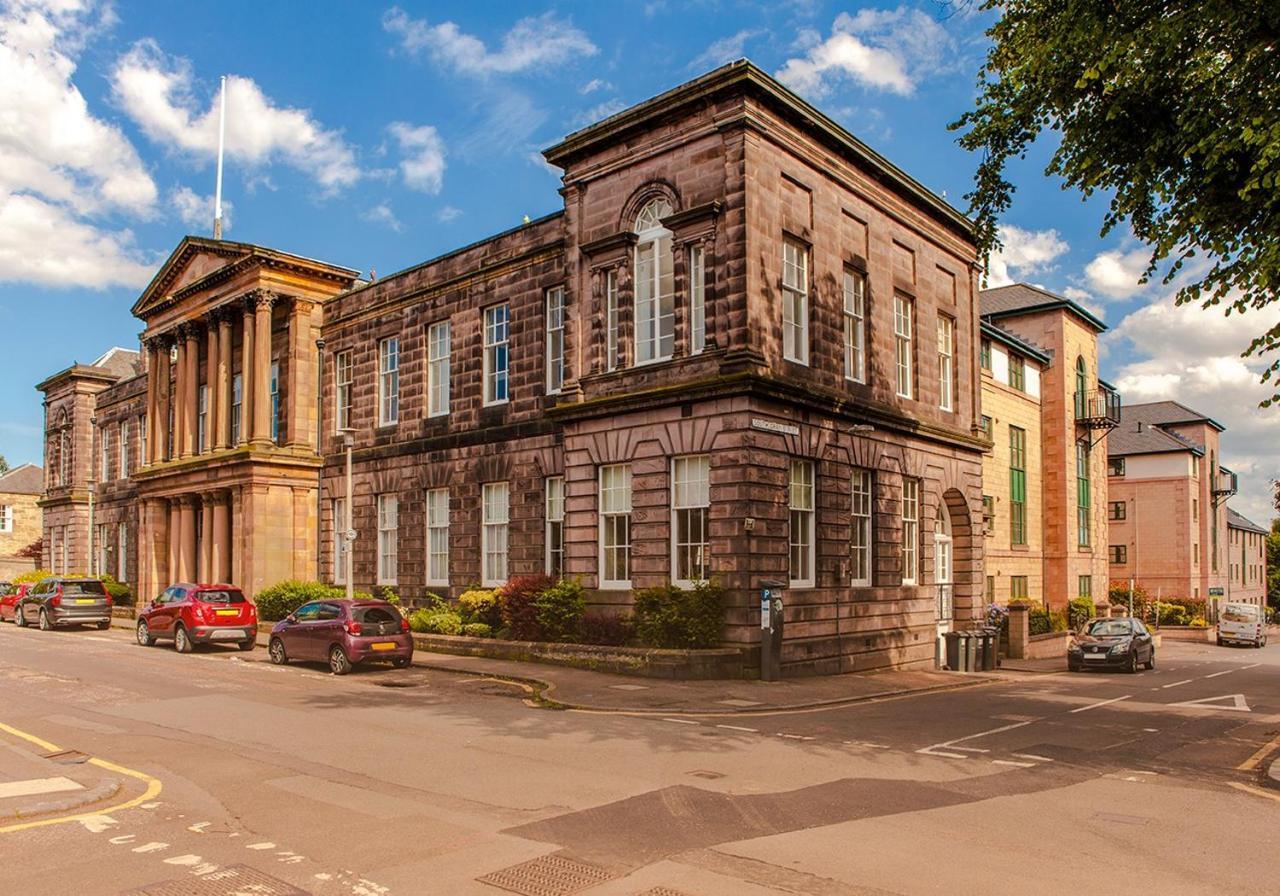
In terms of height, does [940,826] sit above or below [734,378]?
below

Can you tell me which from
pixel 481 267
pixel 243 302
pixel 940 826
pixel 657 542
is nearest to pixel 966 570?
pixel 657 542

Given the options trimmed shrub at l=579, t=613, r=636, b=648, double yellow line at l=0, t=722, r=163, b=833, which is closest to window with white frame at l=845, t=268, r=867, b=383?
trimmed shrub at l=579, t=613, r=636, b=648

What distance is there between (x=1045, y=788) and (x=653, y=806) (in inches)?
171

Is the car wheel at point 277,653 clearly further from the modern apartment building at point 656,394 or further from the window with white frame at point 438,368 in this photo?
the window with white frame at point 438,368

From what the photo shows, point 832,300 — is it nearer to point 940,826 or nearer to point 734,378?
point 734,378

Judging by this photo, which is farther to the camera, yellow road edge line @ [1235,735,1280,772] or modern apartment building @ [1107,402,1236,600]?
modern apartment building @ [1107,402,1236,600]

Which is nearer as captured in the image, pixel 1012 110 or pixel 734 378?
pixel 1012 110

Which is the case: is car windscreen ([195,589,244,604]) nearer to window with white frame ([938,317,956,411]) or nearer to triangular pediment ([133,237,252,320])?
triangular pediment ([133,237,252,320])

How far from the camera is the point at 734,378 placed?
2045 centimetres

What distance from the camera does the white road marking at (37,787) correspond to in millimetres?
9403

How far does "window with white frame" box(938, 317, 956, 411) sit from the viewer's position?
3014 centimetres

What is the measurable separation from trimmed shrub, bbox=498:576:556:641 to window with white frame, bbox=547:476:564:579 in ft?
5.76

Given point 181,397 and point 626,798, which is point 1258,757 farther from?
point 181,397

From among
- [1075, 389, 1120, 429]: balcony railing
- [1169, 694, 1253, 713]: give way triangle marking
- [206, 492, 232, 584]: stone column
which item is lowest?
[1169, 694, 1253, 713]: give way triangle marking
